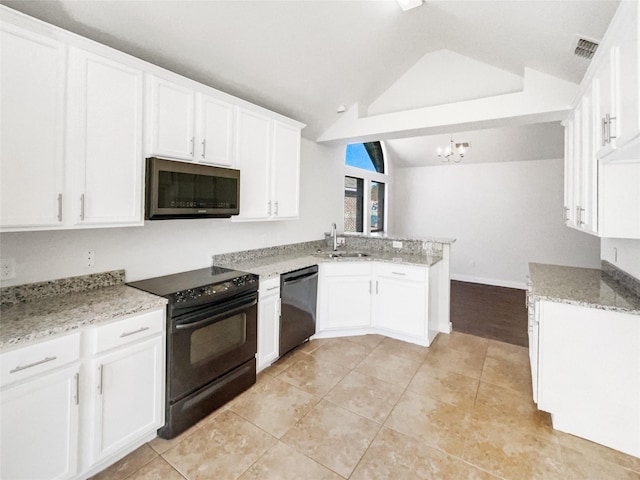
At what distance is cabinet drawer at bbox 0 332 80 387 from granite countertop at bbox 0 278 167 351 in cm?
4

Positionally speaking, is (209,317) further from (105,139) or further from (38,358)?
(105,139)

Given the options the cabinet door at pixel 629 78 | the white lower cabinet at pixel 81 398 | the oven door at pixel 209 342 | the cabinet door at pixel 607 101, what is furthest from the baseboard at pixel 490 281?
the white lower cabinet at pixel 81 398

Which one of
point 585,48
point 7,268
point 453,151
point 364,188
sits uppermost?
point 453,151

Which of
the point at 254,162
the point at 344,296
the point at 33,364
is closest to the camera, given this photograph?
the point at 33,364

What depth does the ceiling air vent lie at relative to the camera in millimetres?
2105

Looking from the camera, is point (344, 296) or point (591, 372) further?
point (344, 296)

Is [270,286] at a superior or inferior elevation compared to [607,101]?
inferior

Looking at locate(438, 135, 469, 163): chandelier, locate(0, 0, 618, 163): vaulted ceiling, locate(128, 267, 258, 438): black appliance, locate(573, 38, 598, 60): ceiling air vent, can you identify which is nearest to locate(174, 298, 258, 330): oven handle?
locate(128, 267, 258, 438): black appliance

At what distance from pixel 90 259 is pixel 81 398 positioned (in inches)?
36.7

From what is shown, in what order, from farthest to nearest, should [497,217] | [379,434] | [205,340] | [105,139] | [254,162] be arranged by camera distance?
[497,217] → [254,162] → [205,340] → [379,434] → [105,139]

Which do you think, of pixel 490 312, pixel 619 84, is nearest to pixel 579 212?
pixel 619 84

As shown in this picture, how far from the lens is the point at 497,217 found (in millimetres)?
6289

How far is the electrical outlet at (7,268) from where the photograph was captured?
1730 mm

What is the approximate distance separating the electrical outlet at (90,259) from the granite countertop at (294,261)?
3.53 feet
